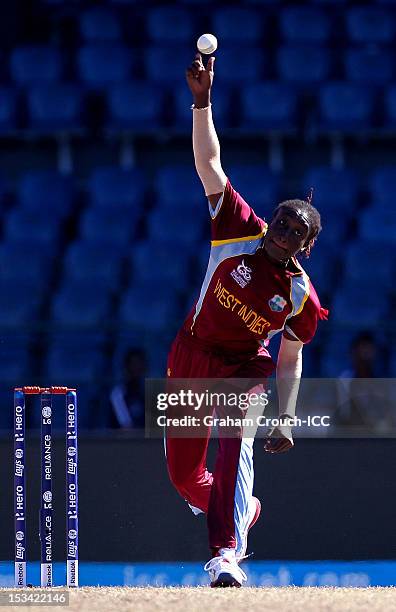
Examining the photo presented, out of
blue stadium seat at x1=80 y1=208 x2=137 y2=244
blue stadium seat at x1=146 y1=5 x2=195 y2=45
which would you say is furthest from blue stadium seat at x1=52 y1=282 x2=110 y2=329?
blue stadium seat at x1=146 y1=5 x2=195 y2=45

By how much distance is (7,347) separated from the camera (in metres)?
10.3

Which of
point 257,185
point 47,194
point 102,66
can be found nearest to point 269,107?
point 257,185

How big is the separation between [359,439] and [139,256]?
4.00m

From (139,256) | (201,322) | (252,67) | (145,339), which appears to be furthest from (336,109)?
(201,322)

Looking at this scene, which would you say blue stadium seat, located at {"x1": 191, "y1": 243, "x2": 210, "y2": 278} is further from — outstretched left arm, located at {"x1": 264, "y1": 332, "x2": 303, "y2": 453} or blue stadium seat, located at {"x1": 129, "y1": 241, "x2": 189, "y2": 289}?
outstretched left arm, located at {"x1": 264, "y1": 332, "x2": 303, "y2": 453}

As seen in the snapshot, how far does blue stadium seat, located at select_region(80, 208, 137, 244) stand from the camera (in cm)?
1118

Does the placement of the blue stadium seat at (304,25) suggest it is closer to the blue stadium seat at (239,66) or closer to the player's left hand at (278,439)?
the blue stadium seat at (239,66)

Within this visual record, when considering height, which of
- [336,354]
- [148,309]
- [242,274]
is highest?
[242,274]

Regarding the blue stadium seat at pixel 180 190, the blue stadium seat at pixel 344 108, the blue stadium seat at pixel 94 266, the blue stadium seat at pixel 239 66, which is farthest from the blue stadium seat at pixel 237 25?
the blue stadium seat at pixel 94 266

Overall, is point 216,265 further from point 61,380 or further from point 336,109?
point 336,109

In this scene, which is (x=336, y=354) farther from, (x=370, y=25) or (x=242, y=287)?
(x=242, y=287)

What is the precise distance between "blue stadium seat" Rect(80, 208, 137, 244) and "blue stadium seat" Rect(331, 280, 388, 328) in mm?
2003

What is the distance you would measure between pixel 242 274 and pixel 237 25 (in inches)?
306

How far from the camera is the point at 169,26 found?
1296 centimetres
